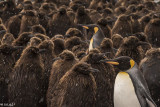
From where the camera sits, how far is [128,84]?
4398 millimetres

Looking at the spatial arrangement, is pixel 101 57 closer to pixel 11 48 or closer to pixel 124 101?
pixel 124 101

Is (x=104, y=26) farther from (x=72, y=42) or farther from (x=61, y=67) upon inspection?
(x=61, y=67)

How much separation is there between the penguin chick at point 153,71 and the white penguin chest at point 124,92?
74cm

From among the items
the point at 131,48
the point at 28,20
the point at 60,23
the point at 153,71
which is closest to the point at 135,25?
the point at 60,23

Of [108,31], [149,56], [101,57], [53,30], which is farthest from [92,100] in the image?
[53,30]

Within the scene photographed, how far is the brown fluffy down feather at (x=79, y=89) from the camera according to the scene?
13.5 feet

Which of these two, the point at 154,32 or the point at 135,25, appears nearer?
the point at 154,32

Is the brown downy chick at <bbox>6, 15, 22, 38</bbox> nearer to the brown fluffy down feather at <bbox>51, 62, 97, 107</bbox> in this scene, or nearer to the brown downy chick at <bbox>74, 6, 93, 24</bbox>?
the brown downy chick at <bbox>74, 6, 93, 24</bbox>

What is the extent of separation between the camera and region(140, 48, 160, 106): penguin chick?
5.02 m

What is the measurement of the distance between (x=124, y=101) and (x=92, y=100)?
1.78 feet

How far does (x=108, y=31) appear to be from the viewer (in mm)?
8039

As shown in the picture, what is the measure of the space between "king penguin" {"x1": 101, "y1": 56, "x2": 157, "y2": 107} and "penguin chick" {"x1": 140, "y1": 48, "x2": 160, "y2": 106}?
687 millimetres

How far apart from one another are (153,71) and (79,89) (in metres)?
1.51

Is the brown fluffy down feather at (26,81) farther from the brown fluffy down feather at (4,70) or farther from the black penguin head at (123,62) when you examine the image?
the black penguin head at (123,62)
